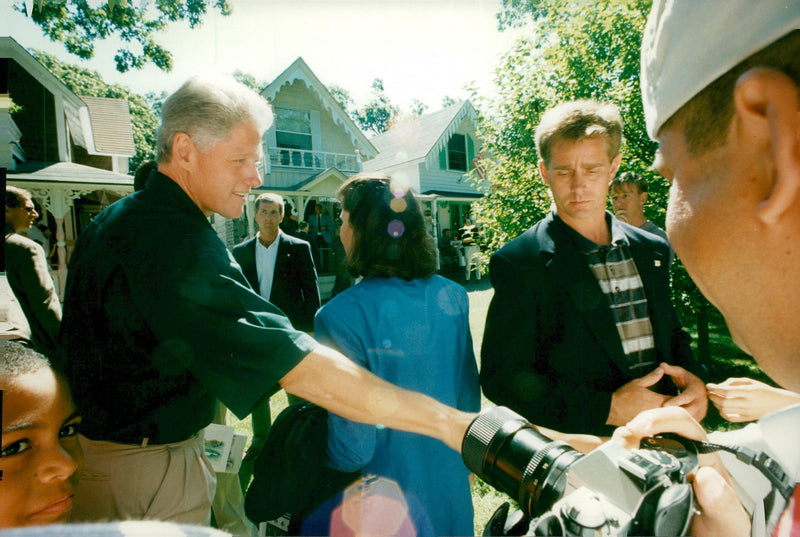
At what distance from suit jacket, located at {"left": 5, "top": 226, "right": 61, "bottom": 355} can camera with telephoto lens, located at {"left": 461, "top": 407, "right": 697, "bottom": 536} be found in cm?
400

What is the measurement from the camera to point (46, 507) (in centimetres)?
119

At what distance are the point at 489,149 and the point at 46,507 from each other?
21.3ft

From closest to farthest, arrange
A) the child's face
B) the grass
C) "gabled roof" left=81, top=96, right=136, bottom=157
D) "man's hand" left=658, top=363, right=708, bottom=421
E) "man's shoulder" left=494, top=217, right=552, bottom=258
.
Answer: the child's face, "man's hand" left=658, top=363, right=708, bottom=421, "man's shoulder" left=494, top=217, right=552, bottom=258, the grass, "gabled roof" left=81, top=96, right=136, bottom=157

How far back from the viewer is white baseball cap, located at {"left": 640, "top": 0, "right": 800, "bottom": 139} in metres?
0.51

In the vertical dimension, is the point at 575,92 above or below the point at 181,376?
above

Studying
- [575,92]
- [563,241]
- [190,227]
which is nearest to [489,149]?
[575,92]

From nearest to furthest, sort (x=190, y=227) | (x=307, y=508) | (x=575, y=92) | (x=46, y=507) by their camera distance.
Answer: (x=46, y=507), (x=190, y=227), (x=307, y=508), (x=575, y=92)

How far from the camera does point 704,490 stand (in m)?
1.00

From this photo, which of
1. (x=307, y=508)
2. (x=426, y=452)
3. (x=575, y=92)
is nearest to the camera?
(x=307, y=508)

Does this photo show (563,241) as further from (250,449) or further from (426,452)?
(250,449)

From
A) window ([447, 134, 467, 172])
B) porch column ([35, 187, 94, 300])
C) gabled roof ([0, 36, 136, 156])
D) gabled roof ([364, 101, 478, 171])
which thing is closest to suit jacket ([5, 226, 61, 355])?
porch column ([35, 187, 94, 300])

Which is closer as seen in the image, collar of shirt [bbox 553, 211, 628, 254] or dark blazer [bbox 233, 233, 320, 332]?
collar of shirt [bbox 553, 211, 628, 254]

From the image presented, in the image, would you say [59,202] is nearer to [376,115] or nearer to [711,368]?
[711,368]

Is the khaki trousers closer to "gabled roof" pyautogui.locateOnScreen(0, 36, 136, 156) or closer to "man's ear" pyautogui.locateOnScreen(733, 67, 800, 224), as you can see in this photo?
"man's ear" pyautogui.locateOnScreen(733, 67, 800, 224)
